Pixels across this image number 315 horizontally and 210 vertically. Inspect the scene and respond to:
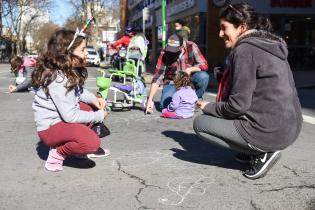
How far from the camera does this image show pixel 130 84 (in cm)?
957

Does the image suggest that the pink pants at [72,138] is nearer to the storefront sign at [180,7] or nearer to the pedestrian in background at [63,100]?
the pedestrian in background at [63,100]

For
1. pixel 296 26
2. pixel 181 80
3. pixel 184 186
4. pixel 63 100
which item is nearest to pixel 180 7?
pixel 296 26

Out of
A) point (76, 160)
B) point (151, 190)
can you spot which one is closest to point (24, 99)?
point (76, 160)

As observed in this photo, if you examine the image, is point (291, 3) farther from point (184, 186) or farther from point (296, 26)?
point (184, 186)

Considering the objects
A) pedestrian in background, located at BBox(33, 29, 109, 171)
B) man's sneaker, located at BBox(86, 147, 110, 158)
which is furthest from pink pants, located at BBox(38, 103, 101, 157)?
man's sneaker, located at BBox(86, 147, 110, 158)

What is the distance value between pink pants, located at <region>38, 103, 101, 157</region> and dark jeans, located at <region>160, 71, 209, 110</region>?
14.1ft

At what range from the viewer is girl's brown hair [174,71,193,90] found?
319 inches

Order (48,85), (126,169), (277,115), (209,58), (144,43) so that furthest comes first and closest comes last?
1. (209,58)
2. (144,43)
3. (126,169)
4. (48,85)
5. (277,115)

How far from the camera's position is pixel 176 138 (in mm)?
6316

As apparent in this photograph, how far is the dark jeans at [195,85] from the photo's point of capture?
343 inches

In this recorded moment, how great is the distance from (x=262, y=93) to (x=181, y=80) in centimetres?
408

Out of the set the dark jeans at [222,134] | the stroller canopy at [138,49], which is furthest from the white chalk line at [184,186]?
the stroller canopy at [138,49]

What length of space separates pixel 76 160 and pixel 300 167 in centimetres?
220

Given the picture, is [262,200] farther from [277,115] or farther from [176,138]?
[176,138]
